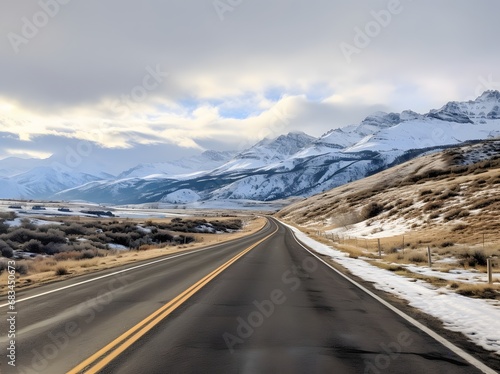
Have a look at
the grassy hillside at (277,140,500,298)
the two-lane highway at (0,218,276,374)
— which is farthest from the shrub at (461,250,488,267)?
the two-lane highway at (0,218,276,374)

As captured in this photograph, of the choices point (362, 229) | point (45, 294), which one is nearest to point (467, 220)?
point (362, 229)

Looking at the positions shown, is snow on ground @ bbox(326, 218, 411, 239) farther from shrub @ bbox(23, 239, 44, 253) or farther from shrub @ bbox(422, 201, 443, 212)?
shrub @ bbox(23, 239, 44, 253)

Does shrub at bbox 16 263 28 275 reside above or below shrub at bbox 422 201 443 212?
below

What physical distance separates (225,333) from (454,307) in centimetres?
576

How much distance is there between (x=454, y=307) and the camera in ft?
29.9

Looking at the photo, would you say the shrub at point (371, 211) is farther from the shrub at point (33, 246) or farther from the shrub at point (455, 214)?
the shrub at point (33, 246)

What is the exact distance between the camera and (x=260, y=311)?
8586 millimetres

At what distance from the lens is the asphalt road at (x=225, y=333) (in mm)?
5301

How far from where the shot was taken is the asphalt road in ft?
17.4

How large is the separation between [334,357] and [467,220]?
31.4 meters

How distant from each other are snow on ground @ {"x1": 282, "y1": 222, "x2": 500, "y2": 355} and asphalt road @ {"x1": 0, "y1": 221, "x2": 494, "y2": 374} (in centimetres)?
89

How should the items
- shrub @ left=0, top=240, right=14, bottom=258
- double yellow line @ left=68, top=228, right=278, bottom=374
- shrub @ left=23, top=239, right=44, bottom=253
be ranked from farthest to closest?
shrub @ left=23, top=239, right=44, bottom=253
shrub @ left=0, top=240, right=14, bottom=258
double yellow line @ left=68, top=228, right=278, bottom=374

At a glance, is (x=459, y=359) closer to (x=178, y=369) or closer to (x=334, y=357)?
(x=334, y=357)

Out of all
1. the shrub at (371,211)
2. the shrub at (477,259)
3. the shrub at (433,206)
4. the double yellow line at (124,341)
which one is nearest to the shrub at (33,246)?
the double yellow line at (124,341)
